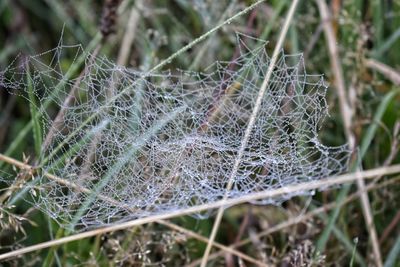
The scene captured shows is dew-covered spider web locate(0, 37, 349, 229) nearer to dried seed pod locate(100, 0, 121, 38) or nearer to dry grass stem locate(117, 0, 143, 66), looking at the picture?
dried seed pod locate(100, 0, 121, 38)

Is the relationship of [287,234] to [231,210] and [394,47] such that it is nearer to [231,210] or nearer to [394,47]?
[231,210]

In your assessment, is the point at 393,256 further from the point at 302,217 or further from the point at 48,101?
the point at 48,101

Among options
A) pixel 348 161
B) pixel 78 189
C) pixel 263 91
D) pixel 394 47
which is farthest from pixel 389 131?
pixel 78 189

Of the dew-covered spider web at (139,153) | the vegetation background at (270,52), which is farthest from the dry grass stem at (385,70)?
the dew-covered spider web at (139,153)

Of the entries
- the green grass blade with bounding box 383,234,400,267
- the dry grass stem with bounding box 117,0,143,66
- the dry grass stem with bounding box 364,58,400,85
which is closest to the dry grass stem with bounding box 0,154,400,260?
the green grass blade with bounding box 383,234,400,267

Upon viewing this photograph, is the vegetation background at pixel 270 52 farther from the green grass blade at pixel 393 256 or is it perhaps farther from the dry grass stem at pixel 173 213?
the dry grass stem at pixel 173 213

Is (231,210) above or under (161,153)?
under

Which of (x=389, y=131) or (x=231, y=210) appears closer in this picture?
(x=389, y=131)

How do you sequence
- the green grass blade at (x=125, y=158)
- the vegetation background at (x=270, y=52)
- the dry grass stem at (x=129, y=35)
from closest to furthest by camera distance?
the green grass blade at (x=125, y=158), the vegetation background at (x=270, y=52), the dry grass stem at (x=129, y=35)

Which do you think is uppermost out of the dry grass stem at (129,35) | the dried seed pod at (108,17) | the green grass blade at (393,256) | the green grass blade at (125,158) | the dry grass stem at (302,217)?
the dried seed pod at (108,17)
